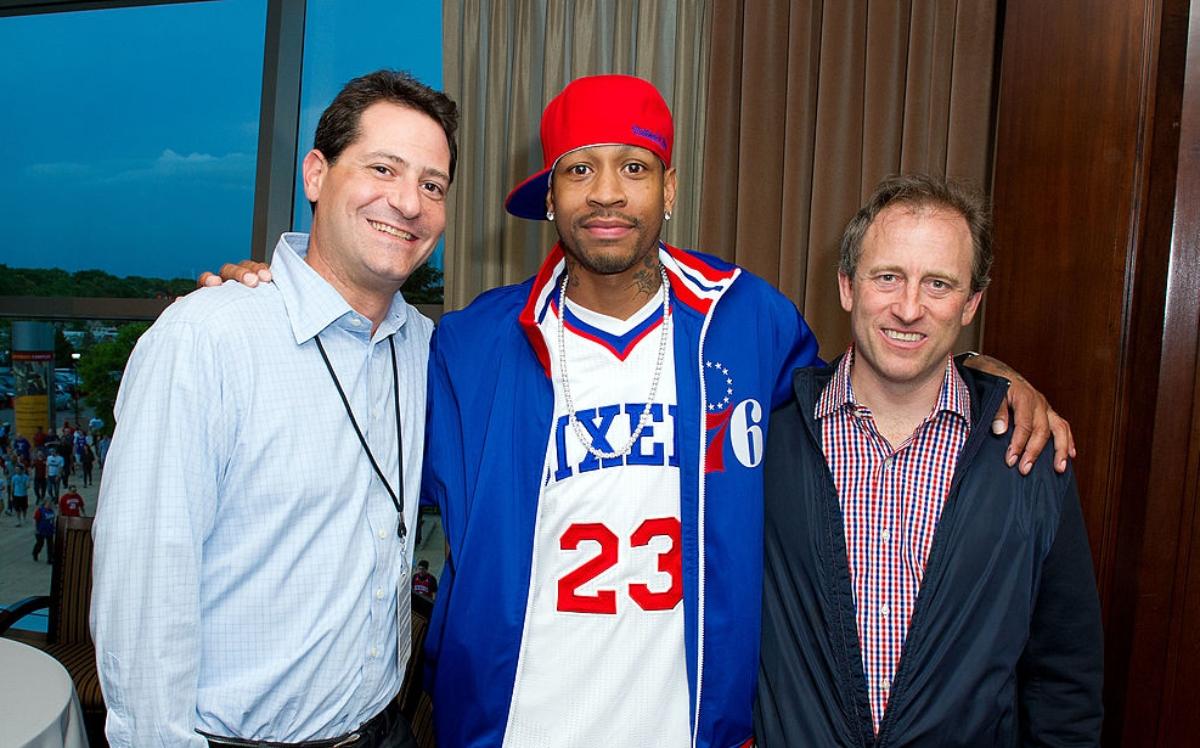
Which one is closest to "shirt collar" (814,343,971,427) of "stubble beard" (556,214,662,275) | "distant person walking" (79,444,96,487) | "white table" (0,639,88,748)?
"stubble beard" (556,214,662,275)

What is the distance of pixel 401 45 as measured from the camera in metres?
4.88

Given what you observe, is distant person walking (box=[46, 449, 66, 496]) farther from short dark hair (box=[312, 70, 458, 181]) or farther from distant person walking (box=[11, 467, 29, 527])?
short dark hair (box=[312, 70, 458, 181])

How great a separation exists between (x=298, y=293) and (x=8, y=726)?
1.31 m

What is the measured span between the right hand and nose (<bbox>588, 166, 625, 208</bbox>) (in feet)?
1.97

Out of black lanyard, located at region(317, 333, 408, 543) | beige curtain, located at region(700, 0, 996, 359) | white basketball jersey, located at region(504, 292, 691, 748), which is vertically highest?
beige curtain, located at region(700, 0, 996, 359)

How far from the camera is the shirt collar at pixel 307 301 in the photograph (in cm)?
118

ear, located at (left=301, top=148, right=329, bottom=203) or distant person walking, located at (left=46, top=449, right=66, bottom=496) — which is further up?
ear, located at (left=301, top=148, right=329, bottom=203)

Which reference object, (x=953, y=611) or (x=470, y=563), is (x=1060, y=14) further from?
(x=470, y=563)

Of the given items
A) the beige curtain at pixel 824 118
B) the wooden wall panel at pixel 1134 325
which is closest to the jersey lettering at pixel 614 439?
the wooden wall panel at pixel 1134 325

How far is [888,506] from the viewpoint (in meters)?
1.21

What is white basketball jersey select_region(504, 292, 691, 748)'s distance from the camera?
4.25ft

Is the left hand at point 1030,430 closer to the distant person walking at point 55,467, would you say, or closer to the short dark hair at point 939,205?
the short dark hair at point 939,205

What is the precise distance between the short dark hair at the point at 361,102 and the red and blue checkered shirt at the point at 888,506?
89 centimetres

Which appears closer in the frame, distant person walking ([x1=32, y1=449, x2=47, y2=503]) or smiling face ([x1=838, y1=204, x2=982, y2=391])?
smiling face ([x1=838, y1=204, x2=982, y2=391])
